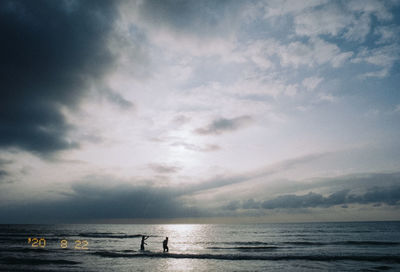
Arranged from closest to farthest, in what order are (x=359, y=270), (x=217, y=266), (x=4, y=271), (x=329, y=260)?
(x=4, y=271) → (x=359, y=270) → (x=217, y=266) → (x=329, y=260)

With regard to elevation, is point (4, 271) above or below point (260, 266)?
above

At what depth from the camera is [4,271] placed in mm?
24359

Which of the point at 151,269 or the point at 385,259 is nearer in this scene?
the point at 151,269

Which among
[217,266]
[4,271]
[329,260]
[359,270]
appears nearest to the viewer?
[4,271]

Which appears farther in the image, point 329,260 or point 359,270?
point 329,260

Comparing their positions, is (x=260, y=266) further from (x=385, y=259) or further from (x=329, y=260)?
(x=385, y=259)

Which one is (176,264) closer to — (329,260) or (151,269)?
(151,269)

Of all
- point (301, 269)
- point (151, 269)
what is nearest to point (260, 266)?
point (301, 269)

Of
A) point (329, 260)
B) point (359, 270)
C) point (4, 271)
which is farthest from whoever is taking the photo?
point (329, 260)

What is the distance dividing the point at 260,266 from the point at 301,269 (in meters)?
4.41

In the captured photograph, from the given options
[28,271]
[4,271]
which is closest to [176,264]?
[28,271]

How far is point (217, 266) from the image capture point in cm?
2802

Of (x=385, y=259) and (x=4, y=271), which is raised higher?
(x=4, y=271)

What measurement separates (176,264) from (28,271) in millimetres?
15165
